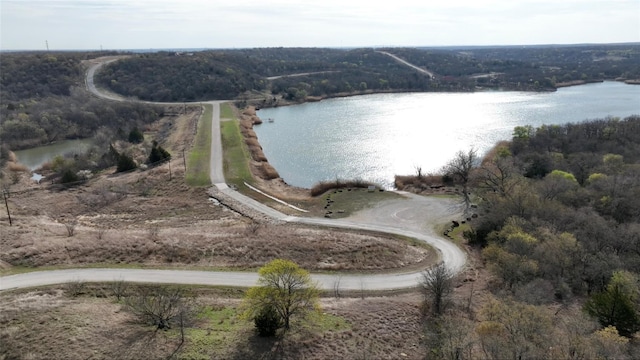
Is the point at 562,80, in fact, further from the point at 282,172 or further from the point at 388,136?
the point at 282,172

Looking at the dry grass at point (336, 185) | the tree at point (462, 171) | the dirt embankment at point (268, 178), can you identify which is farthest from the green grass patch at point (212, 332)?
the tree at point (462, 171)

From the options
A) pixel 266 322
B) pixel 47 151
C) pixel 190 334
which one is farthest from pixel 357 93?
pixel 190 334

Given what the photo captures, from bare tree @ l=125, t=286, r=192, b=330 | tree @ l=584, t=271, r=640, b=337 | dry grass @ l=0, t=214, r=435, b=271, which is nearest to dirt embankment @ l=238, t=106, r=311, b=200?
dry grass @ l=0, t=214, r=435, b=271

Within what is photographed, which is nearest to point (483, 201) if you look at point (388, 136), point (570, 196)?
point (570, 196)

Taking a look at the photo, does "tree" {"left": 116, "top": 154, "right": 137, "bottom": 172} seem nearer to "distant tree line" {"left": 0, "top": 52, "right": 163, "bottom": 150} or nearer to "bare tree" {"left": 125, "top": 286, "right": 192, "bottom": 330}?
"distant tree line" {"left": 0, "top": 52, "right": 163, "bottom": 150}

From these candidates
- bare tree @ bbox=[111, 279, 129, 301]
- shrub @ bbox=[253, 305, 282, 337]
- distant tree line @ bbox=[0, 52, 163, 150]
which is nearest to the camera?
shrub @ bbox=[253, 305, 282, 337]

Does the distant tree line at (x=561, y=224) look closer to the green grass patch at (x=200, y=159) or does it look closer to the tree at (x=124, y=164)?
the green grass patch at (x=200, y=159)
